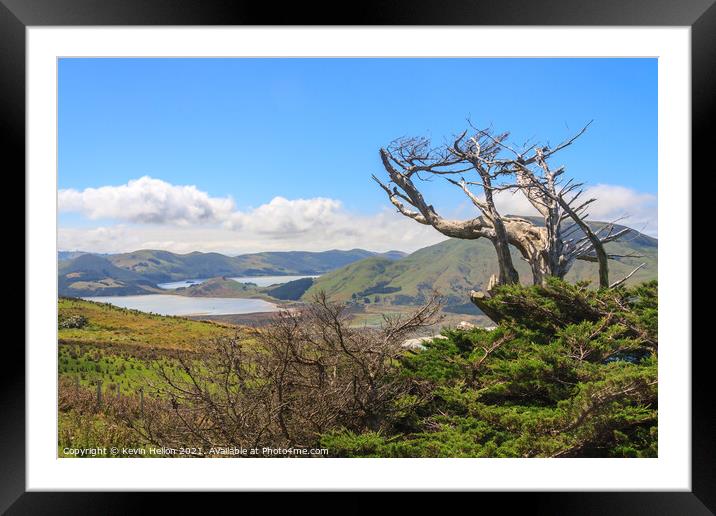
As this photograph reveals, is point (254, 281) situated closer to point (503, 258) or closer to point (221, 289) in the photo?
point (221, 289)

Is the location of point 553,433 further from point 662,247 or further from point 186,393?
point 186,393

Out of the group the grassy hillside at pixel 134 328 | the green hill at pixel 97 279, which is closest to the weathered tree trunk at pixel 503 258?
the grassy hillside at pixel 134 328

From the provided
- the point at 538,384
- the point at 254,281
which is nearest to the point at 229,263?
the point at 254,281

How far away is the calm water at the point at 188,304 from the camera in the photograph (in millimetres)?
4082

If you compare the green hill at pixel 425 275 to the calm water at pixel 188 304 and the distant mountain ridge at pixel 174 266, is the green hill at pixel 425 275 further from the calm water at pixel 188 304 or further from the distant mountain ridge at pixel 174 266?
the calm water at pixel 188 304

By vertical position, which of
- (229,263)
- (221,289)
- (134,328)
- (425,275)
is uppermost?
(229,263)

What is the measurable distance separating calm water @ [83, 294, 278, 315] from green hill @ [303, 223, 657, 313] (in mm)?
458

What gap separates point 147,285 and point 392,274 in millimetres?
2041

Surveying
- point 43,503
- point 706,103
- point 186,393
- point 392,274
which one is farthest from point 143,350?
point 706,103

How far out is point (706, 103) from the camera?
281cm
